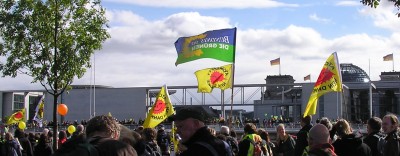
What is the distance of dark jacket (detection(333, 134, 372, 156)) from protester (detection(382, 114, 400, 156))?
0.51 meters

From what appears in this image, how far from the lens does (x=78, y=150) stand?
517 cm

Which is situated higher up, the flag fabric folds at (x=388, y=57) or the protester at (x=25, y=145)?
the flag fabric folds at (x=388, y=57)

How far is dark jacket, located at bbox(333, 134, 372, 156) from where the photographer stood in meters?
9.72

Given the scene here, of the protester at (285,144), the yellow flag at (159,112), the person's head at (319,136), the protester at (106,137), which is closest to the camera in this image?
the protester at (106,137)

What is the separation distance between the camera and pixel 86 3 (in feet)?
79.8

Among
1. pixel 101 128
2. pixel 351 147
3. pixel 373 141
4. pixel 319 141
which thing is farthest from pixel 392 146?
pixel 101 128

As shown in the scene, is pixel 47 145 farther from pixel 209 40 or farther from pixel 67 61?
pixel 67 61

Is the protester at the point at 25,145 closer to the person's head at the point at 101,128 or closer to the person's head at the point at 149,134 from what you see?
the person's head at the point at 149,134

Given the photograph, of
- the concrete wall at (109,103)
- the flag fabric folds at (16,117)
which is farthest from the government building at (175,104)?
the flag fabric folds at (16,117)

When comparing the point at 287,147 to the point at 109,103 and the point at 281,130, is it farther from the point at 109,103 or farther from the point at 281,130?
the point at 109,103

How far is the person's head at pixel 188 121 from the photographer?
22.1ft

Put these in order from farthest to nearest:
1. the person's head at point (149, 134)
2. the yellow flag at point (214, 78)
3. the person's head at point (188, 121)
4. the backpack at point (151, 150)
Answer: the yellow flag at point (214, 78) < the person's head at point (149, 134) < the backpack at point (151, 150) < the person's head at point (188, 121)

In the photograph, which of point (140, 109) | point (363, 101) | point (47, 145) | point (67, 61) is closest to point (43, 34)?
point (67, 61)

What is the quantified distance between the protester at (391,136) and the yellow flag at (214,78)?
8.66 metres
